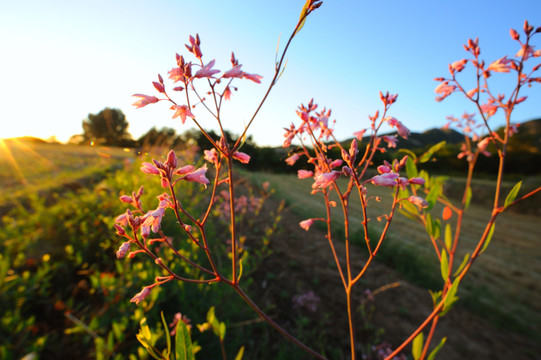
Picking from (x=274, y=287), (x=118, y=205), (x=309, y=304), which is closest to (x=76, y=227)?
(x=118, y=205)

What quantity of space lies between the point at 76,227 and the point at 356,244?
14.4 feet

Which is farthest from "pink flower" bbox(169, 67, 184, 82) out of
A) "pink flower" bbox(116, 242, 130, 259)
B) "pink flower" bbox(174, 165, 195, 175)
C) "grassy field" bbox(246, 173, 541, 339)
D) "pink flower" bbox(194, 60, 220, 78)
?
"grassy field" bbox(246, 173, 541, 339)

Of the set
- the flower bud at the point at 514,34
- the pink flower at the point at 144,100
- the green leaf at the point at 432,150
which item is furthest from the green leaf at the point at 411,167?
the pink flower at the point at 144,100

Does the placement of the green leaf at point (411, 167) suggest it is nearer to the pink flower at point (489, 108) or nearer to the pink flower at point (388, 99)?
the pink flower at point (388, 99)

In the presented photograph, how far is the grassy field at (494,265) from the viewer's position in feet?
11.4

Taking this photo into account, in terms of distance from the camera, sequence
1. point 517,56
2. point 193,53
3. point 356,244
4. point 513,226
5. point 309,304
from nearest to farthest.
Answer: point 193,53, point 517,56, point 309,304, point 356,244, point 513,226

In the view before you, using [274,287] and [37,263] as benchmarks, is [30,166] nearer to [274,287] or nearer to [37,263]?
[37,263]

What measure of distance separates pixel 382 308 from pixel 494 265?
11.1 feet

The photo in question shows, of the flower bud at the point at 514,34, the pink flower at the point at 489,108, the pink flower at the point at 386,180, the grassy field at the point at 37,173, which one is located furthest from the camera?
the grassy field at the point at 37,173

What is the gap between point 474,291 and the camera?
12.8 feet

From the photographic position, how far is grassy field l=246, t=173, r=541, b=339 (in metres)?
3.48

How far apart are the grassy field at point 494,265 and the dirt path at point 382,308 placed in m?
0.29

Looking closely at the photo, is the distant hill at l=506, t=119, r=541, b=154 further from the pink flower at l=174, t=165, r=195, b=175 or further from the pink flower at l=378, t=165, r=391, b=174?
the pink flower at l=174, t=165, r=195, b=175

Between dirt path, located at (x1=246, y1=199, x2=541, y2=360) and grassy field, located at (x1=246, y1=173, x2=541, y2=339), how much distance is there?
0.29 meters
